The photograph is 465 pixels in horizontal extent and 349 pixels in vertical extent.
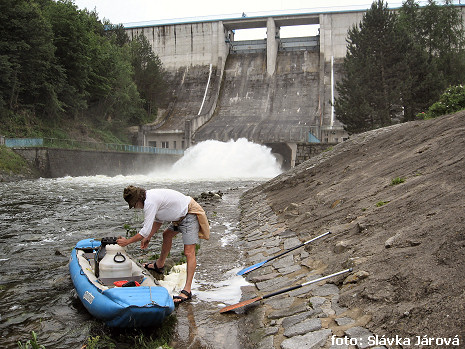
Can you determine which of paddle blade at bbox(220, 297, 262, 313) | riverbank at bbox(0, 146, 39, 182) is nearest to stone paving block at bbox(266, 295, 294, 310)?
paddle blade at bbox(220, 297, 262, 313)

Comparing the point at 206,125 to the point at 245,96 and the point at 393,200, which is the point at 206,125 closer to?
the point at 245,96

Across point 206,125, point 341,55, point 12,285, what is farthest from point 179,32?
point 12,285

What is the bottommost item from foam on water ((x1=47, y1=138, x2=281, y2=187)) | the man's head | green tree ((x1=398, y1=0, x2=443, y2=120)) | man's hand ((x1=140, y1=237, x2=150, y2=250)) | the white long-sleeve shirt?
foam on water ((x1=47, y1=138, x2=281, y2=187))

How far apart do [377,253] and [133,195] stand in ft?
10.1

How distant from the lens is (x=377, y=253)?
16.5 ft

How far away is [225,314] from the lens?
17.1 feet

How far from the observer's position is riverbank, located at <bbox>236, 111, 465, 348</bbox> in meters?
3.66

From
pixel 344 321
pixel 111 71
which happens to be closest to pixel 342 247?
pixel 344 321

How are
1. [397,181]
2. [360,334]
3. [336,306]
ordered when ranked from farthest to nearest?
[397,181]
[336,306]
[360,334]

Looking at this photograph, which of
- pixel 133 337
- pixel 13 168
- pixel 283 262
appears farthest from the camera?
pixel 13 168

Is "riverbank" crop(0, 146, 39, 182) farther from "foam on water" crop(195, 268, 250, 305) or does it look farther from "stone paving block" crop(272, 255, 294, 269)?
"stone paving block" crop(272, 255, 294, 269)


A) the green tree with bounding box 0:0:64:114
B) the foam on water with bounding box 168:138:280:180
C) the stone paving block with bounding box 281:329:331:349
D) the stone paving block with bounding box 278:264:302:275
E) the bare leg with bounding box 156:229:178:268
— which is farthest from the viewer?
the foam on water with bounding box 168:138:280:180

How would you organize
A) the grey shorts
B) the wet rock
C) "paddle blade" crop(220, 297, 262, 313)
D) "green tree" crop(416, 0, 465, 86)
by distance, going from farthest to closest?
"green tree" crop(416, 0, 465, 86) → the grey shorts → the wet rock → "paddle blade" crop(220, 297, 262, 313)

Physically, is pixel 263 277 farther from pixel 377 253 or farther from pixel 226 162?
pixel 226 162
